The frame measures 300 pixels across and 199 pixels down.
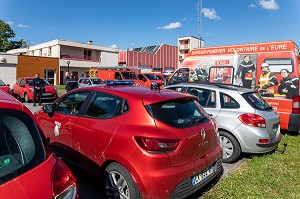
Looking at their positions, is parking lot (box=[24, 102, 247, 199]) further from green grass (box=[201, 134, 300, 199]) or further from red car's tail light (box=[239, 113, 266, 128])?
red car's tail light (box=[239, 113, 266, 128])

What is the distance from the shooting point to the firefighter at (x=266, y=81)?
21.9 feet

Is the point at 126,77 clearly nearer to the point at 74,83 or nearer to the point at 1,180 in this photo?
the point at 74,83

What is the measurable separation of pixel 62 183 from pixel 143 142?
1088 mm

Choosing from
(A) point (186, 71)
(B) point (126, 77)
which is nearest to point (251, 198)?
(A) point (186, 71)

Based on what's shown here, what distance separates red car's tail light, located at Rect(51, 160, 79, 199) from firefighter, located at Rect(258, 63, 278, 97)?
20.1ft

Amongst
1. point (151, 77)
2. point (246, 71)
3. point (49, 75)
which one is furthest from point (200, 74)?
point (49, 75)

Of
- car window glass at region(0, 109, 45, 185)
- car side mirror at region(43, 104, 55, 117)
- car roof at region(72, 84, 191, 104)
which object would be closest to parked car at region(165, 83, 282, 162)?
car roof at region(72, 84, 191, 104)

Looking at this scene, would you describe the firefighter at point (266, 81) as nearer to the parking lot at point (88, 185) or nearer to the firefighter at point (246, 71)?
the firefighter at point (246, 71)

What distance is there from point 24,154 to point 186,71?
24.5 ft

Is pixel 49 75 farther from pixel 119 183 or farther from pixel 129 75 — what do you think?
pixel 119 183

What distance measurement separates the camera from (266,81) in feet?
22.4

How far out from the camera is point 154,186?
271cm

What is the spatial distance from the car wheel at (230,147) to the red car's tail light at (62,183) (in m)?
3.64

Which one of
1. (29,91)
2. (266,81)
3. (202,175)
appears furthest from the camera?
(29,91)
